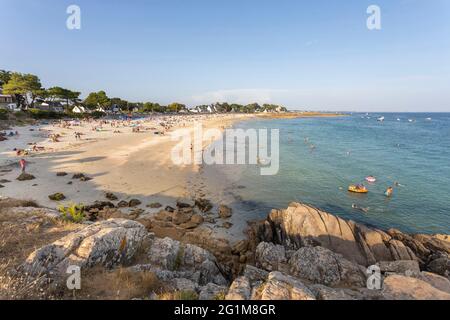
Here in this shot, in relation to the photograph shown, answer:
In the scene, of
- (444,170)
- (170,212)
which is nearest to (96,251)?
(170,212)

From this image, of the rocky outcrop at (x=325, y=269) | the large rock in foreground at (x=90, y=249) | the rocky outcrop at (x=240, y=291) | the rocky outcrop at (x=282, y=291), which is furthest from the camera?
the rocky outcrop at (x=325, y=269)

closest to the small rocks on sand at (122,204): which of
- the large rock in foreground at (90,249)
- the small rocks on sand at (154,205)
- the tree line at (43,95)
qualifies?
the small rocks on sand at (154,205)

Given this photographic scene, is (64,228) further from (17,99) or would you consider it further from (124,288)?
(17,99)

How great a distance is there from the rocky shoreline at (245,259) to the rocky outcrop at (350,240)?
0.16 ft

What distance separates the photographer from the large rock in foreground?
6812mm

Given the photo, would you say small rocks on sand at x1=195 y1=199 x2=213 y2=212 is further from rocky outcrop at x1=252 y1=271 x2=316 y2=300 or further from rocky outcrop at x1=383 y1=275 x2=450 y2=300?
rocky outcrop at x1=383 y1=275 x2=450 y2=300

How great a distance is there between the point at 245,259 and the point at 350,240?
5.70m

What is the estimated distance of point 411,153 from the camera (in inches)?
1780

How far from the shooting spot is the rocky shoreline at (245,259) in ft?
21.1

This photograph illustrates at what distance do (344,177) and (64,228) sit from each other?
28.3m

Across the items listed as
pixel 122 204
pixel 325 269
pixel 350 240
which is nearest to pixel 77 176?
pixel 122 204

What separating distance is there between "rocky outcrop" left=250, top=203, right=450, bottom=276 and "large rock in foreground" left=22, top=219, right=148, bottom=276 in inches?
282

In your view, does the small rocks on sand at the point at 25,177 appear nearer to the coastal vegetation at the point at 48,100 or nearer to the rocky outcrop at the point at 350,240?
the rocky outcrop at the point at 350,240

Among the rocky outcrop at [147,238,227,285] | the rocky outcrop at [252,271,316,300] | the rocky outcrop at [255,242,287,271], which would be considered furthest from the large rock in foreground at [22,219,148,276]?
the rocky outcrop at [255,242,287,271]
